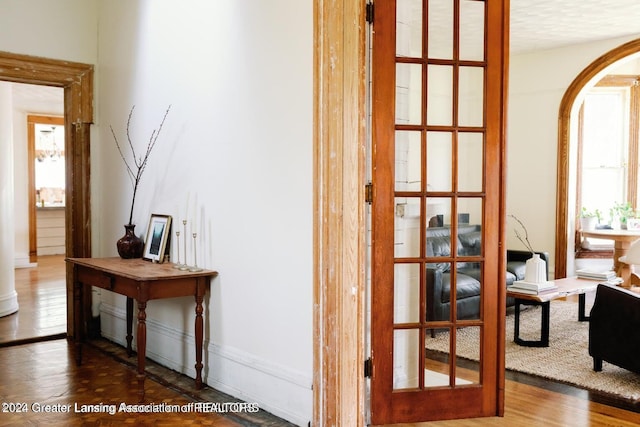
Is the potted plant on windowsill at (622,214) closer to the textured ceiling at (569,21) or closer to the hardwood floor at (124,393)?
the textured ceiling at (569,21)

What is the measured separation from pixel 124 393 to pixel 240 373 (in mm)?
766

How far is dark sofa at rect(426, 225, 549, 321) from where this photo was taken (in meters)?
3.03

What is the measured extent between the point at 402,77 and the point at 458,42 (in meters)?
0.37

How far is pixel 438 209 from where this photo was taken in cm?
305

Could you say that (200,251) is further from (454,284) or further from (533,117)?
(533,117)

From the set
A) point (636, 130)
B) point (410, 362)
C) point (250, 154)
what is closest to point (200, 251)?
point (250, 154)

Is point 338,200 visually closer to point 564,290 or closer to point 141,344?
point 141,344

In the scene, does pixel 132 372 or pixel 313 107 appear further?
pixel 132 372

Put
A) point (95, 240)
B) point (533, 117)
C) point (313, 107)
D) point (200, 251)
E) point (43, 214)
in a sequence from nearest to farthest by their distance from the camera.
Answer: point (313, 107) < point (200, 251) < point (95, 240) < point (533, 117) < point (43, 214)

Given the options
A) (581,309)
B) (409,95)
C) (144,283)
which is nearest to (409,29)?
(409,95)

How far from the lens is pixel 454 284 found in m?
3.03

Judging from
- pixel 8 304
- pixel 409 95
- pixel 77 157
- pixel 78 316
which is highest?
pixel 409 95

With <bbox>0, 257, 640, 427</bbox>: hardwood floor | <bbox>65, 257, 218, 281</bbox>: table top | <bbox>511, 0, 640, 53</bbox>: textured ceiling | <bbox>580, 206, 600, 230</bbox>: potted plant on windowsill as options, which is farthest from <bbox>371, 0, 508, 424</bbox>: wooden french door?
<bbox>580, 206, 600, 230</bbox>: potted plant on windowsill

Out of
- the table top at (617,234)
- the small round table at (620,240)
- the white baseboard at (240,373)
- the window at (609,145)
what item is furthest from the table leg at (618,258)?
the white baseboard at (240,373)
